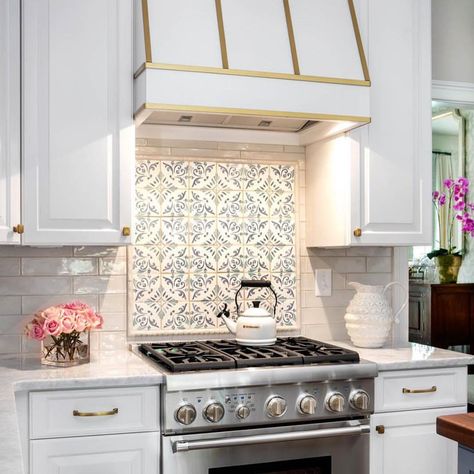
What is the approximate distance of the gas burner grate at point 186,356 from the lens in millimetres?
2482

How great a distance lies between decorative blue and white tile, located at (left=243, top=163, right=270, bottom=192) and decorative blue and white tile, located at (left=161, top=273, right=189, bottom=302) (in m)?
0.53

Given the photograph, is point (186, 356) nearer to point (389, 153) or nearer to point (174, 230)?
point (174, 230)

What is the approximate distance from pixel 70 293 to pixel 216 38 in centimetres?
123

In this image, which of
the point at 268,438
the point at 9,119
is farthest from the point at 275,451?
the point at 9,119

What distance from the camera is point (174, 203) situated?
10.3 ft

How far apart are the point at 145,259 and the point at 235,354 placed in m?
0.65

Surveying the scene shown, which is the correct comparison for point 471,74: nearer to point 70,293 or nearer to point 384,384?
point 384,384

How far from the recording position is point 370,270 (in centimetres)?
345

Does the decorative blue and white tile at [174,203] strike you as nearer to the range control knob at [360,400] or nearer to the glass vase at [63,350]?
the glass vase at [63,350]

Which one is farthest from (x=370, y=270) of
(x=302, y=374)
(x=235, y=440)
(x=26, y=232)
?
(x=26, y=232)

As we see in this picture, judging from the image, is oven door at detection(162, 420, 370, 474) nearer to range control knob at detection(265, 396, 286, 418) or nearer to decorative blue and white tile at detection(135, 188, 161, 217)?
range control knob at detection(265, 396, 286, 418)

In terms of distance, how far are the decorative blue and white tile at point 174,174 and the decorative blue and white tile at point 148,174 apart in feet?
0.08

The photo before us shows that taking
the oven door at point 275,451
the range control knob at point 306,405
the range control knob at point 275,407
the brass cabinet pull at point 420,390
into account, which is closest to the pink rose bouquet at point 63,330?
the oven door at point 275,451

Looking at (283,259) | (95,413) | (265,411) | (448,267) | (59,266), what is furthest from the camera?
Answer: (448,267)
